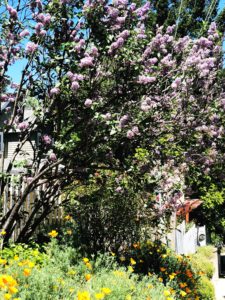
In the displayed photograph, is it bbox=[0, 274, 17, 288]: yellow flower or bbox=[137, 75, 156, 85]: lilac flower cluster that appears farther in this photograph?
bbox=[137, 75, 156, 85]: lilac flower cluster

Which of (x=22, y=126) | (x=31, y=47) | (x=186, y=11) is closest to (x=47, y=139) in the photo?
(x=22, y=126)

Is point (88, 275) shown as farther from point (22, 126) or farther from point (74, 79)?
point (22, 126)

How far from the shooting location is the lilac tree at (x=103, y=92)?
5000 millimetres

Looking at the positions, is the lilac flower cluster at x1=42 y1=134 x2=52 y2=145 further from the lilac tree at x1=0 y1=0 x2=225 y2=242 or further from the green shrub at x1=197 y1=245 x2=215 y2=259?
the green shrub at x1=197 y1=245 x2=215 y2=259

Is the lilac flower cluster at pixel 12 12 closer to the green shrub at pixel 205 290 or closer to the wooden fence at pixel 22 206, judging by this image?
the wooden fence at pixel 22 206

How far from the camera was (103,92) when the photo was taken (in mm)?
5539

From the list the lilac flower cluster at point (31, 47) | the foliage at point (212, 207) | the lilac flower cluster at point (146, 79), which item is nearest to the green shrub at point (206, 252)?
the foliage at point (212, 207)

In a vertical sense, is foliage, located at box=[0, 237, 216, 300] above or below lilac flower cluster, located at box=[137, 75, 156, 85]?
below

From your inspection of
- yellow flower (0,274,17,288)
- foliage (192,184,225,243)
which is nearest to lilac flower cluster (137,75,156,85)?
yellow flower (0,274,17,288)

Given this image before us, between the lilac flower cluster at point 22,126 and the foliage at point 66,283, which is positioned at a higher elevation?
the lilac flower cluster at point 22,126

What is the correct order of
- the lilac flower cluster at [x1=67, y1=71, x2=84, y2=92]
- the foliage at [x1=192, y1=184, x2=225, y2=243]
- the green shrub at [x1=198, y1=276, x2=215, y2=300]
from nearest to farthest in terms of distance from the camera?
the lilac flower cluster at [x1=67, y1=71, x2=84, y2=92] → the green shrub at [x1=198, y1=276, x2=215, y2=300] → the foliage at [x1=192, y1=184, x2=225, y2=243]

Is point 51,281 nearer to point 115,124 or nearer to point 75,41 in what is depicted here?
point 115,124

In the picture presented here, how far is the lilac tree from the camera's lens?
197 inches

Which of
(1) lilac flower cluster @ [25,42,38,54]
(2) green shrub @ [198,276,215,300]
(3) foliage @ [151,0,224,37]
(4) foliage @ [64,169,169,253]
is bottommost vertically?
(2) green shrub @ [198,276,215,300]
